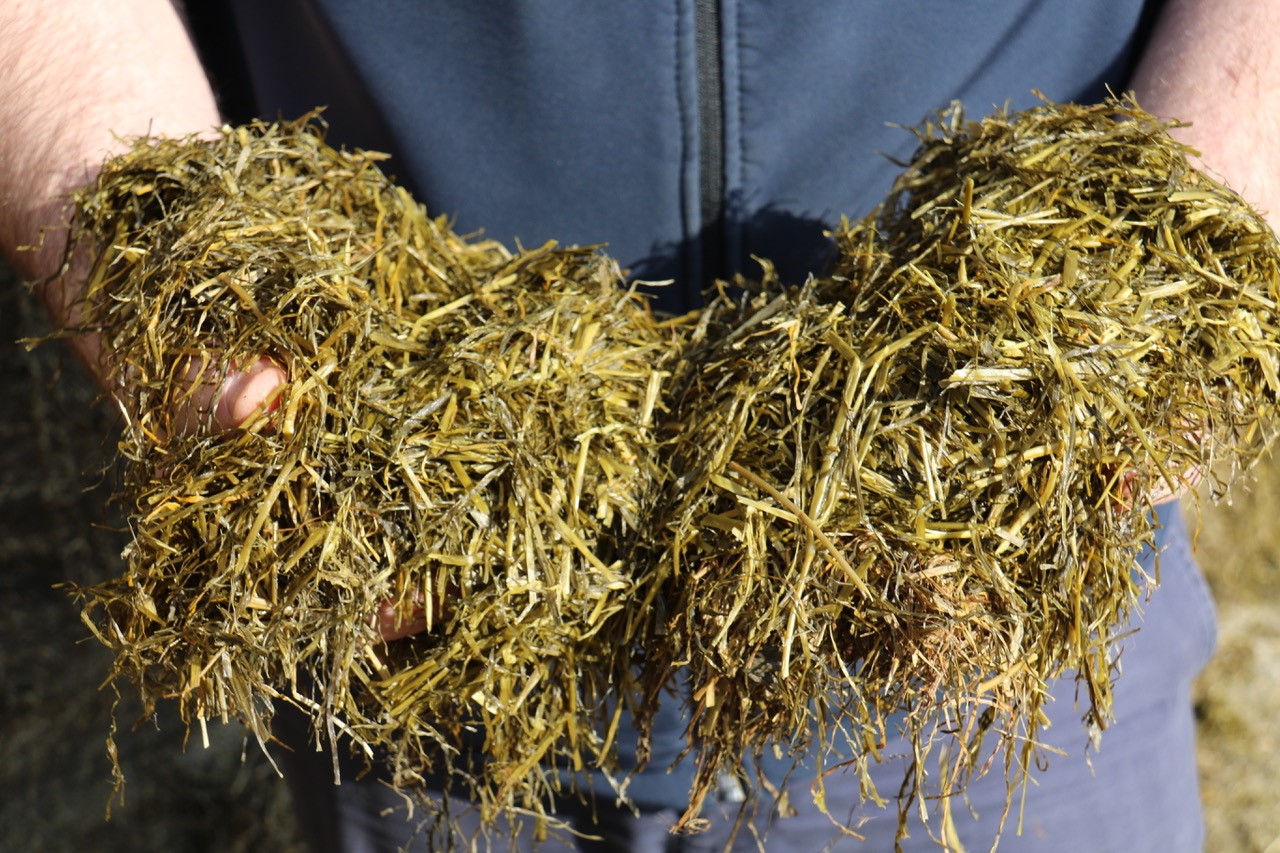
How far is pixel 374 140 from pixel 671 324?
1.63 ft

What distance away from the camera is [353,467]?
3.12ft

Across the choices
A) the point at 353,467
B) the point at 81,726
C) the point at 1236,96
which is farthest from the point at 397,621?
the point at 81,726

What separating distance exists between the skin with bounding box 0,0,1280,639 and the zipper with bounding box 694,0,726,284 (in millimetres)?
514

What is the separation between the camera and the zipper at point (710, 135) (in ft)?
3.94

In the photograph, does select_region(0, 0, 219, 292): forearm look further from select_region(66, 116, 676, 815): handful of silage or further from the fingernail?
the fingernail

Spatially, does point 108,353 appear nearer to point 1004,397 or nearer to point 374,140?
point 374,140

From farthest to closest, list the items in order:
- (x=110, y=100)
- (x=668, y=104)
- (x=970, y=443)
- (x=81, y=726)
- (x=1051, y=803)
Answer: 1. (x=81, y=726)
2. (x=1051, y=803)
3. (x=668, y=104)
4. (x=110, y=100)
5. (x=970, y=443)

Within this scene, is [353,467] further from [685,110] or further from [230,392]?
[685,110]

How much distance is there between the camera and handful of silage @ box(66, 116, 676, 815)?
940mm

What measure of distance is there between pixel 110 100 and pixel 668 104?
2.09ft

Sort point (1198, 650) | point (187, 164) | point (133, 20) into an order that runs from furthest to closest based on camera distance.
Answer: point (1198, 650) → point (133, 20) → point (187, 164)

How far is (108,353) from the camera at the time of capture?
101 cm

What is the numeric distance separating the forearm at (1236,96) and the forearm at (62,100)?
1148 millimetres

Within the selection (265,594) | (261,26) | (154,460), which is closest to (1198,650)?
(265,594)
